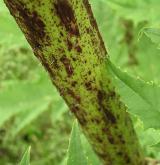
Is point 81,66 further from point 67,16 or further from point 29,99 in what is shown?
point 29,99

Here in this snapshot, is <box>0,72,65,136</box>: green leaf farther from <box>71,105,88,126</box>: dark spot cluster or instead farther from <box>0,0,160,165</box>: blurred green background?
<box>71,105,88,126</box>: dark spot cluster

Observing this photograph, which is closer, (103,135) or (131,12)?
(103,135)

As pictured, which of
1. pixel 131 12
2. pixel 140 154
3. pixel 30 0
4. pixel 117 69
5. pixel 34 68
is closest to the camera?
pixel 30 0

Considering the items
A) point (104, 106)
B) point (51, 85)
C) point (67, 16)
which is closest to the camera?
point (67, 16)

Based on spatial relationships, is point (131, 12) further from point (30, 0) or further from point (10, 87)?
point (30, 0)

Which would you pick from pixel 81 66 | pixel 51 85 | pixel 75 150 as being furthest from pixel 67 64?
pixel 51 85

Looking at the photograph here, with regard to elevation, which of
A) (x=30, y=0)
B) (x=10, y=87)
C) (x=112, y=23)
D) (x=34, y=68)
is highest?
(x=34, y=68)

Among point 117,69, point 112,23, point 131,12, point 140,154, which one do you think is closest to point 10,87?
point 112,23
